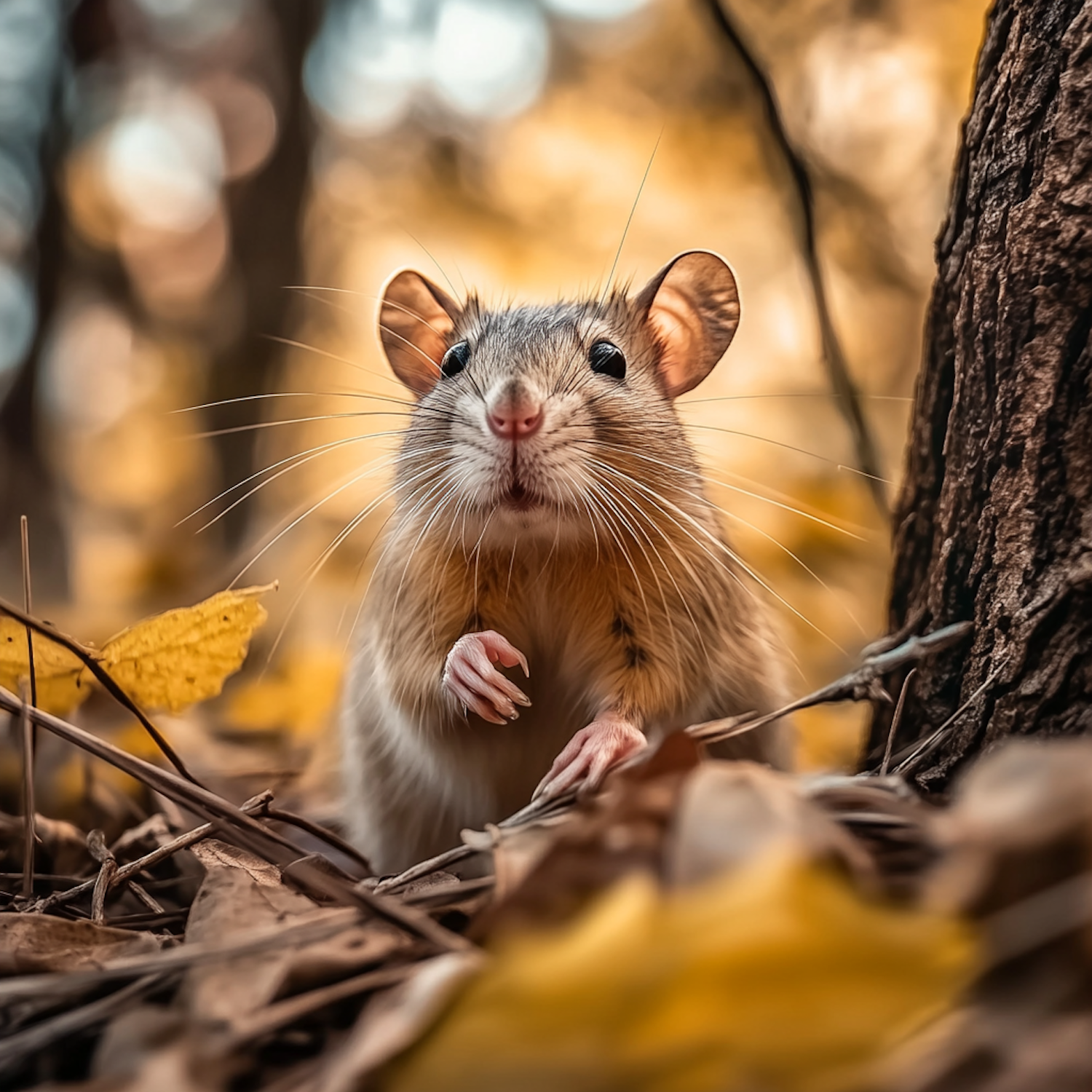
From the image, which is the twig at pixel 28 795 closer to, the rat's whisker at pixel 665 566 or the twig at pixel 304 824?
the twig at pixel 304 824

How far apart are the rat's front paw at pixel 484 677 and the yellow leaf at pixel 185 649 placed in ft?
1.60

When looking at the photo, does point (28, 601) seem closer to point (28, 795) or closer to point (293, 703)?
point (28, 795)

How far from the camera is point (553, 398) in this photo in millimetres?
2650

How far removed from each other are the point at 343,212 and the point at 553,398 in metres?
→ 6.62

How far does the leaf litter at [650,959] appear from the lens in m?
0.92

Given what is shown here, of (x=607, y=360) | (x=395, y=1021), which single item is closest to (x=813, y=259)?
(x=607, y=360)

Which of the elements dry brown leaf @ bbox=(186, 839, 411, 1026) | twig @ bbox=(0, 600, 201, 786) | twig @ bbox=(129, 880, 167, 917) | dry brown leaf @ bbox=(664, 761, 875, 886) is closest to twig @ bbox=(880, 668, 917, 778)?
dry brown leaf @ bbox=(664, 761, 875, 886)

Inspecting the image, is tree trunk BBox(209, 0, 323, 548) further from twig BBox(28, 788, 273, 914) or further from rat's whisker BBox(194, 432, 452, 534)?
twig BBox(28, 788, 273, 914)

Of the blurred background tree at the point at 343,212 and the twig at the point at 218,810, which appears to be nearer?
the twig at the point at 218,810

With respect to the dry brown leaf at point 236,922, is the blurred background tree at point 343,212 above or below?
above

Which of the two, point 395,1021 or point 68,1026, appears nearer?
point 395,1021

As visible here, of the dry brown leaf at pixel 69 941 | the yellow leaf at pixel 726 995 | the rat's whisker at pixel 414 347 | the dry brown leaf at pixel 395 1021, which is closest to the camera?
the yellow leaf at pixel 726 995

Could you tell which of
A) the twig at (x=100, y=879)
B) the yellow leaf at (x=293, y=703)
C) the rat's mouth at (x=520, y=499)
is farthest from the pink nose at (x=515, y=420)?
the yellow leaf at (x=293, y=703)

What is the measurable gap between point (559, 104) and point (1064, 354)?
646 centimetres
